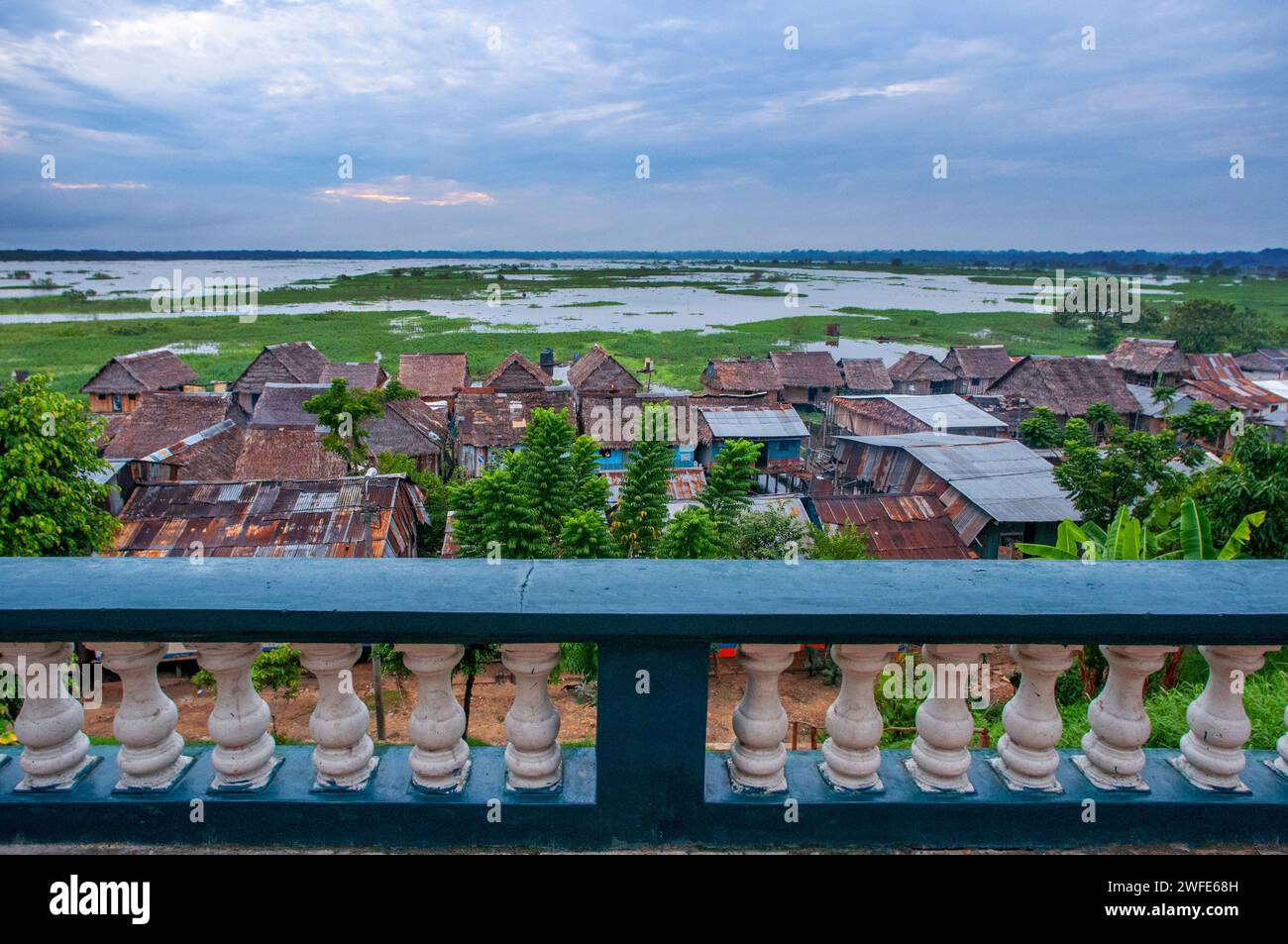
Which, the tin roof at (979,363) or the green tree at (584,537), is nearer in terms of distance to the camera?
the green tree at (584,537)

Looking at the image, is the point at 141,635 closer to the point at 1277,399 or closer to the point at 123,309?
the point at 1277,399

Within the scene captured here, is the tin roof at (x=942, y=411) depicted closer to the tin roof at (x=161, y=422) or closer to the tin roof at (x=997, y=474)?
the tin roof at (x=997, y=474)

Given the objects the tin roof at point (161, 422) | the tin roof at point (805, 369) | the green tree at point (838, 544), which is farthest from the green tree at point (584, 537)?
the tin roof at point (805, 369)

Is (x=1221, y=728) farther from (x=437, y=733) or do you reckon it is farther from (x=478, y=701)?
(x=478, y=701)

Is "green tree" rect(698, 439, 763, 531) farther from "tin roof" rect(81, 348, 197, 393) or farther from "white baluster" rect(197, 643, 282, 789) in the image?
"tin roof" rect(81, 348, 197, 393)

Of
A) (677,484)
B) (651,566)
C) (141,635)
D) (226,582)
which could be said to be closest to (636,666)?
(651,566)
